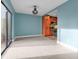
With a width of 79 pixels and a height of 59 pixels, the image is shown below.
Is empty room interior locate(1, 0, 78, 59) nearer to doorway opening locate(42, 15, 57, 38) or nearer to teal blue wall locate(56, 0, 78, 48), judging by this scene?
teal blue wall locate(56, 0, 78, 48)

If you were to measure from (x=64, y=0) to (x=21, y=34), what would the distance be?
6068 mm

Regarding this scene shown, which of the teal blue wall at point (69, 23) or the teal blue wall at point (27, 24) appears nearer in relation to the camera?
the teal blue wall at point (69, 23)

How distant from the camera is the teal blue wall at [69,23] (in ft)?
14.0

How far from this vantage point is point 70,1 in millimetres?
4617

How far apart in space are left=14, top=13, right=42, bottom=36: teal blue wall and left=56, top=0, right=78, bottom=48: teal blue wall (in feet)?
16.3

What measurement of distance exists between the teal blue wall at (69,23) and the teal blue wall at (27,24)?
16.3 feet

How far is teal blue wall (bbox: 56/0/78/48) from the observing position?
425cm

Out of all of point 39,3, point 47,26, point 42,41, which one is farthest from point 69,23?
point 47,26

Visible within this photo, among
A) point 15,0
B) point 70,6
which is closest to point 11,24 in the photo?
point 15,0

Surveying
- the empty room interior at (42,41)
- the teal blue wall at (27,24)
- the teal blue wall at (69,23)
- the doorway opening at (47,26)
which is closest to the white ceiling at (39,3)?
the empty room interior at (42,41)

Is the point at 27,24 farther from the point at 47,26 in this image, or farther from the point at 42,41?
the point at 42,41

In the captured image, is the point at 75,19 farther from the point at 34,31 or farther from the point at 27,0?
the point at 34,31

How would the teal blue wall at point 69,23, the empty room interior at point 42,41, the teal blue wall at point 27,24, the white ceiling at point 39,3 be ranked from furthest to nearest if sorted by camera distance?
1. the teal blue wall at point 27,24
2. the white ceiling at point 39,3
3. the teal blue wall at point 69,23
4. the empty room interior at point 42,41

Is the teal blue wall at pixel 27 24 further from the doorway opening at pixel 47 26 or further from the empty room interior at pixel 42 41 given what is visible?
the doorway opening at pixel 47 26
